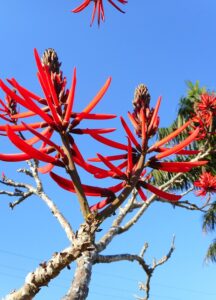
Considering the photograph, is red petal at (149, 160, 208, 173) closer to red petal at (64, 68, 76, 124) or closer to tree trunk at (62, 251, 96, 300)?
red petal at (64, 68, 76, 124)

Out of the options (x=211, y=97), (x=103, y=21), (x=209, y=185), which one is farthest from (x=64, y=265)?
(x=211, y=97)

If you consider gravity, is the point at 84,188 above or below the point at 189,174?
below

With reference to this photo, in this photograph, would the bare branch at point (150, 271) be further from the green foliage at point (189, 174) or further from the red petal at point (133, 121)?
the green foliage at point (189, 174)

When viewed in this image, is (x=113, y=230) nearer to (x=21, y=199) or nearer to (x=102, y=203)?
(x=21, y=199)

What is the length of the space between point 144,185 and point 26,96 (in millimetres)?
358

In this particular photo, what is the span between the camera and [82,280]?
2.15 meters

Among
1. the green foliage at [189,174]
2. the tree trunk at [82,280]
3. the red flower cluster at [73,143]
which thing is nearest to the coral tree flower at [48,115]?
the red flower cluster at [73,143]

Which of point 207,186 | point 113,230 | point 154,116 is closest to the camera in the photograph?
point 154,116

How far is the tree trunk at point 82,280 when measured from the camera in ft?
6.46

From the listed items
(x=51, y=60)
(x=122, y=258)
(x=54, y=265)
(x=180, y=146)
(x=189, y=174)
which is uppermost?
(x=189, y=174)

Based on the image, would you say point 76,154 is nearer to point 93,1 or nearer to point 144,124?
point 144,124

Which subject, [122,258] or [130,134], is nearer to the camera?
[130,134]

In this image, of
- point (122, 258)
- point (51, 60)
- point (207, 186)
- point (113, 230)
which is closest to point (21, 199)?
point (113, 230)

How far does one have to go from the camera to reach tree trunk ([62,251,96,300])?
77.5 inches
